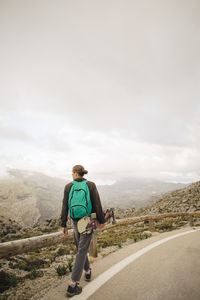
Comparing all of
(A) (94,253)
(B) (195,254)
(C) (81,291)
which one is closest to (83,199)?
(C) (81,291)

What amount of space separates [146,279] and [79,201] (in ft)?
6.90

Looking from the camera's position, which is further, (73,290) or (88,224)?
(88,224)

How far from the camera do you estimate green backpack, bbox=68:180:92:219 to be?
10.1ft

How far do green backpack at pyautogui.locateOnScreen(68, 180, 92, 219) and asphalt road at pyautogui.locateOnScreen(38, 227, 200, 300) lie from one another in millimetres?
1306

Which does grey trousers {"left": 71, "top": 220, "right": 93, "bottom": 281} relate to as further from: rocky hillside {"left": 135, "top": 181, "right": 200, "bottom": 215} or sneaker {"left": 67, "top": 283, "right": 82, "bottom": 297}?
rocky hillside {"left": 135, "top": 181, "right": 200, "bottom": 215}

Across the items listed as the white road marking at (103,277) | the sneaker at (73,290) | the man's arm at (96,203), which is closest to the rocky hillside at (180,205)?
the white road marking at (103,277)

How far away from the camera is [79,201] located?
3076 millimetres

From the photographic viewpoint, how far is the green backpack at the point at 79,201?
3.08 metres

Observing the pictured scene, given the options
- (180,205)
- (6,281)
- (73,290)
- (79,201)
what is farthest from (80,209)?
(180,205)

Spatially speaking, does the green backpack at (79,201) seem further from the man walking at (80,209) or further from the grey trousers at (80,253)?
the grey trousers at (80,253)

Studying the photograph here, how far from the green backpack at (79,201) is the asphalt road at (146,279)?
4.29 ft

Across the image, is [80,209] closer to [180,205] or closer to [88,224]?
[88,224]

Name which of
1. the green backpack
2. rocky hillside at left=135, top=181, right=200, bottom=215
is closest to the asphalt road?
the green backpack

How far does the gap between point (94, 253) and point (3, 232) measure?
2343 centimetres
